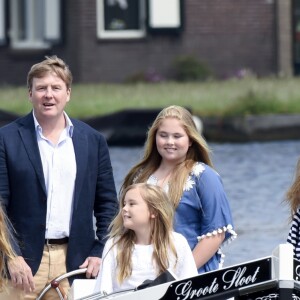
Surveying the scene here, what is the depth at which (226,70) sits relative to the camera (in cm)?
3078

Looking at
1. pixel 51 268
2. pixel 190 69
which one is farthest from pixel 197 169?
pixel 190 69

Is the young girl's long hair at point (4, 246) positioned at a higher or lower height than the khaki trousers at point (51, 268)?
higher

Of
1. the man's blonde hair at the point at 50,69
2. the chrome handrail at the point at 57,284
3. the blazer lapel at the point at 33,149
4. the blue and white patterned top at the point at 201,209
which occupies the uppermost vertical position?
the man's blonde hair at the point at 50,69

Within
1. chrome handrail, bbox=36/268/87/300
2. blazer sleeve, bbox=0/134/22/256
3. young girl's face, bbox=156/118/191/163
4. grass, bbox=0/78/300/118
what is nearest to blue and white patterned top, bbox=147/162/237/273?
young girl's face, bbox=156/118/191/163

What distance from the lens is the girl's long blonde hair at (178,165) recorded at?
6.69 metres

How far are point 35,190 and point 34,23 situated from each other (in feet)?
81.4

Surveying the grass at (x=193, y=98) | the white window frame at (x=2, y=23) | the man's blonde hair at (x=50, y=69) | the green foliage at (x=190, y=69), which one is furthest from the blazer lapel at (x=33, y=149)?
the white window frame at (x=2, y=23)

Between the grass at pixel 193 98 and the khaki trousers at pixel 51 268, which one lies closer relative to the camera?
the khaki trousers at pixel 51 268

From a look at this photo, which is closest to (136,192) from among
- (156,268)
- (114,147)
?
(156,268)

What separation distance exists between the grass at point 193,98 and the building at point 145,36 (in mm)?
2540

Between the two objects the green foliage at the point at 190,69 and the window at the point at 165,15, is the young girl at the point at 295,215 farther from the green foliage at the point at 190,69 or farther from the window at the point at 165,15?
the window at the point at 165,15

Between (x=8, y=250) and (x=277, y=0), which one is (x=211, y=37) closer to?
(x=277, y=0)

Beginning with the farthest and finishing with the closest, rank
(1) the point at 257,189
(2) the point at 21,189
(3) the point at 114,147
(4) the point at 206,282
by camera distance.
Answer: (3) the point at 114,147
(1) the point at 257,189
(2) the point at 21,189
(4) the point at 206,282

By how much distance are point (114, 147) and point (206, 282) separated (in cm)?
1675
